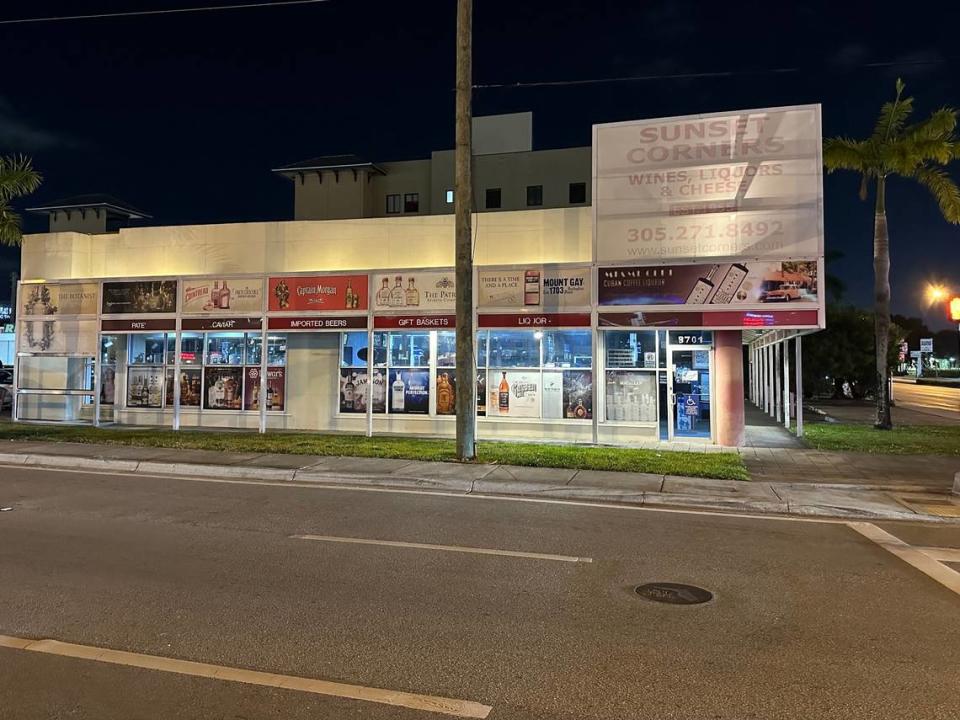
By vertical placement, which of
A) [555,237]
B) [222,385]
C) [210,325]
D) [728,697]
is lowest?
[728,697]

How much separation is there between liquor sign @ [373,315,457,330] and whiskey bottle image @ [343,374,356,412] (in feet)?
7.79

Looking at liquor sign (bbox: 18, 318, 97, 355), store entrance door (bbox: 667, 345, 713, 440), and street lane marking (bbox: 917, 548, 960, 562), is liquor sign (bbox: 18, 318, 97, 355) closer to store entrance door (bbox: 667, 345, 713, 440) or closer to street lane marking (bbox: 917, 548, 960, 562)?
store entrance door (bbox: 667, 345, 713, 440)

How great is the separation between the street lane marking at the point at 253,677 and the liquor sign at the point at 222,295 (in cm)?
1442

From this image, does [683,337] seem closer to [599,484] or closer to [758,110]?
[758,110]

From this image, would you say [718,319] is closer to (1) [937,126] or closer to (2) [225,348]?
(1) [937,126]

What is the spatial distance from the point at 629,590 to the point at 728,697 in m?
1.97

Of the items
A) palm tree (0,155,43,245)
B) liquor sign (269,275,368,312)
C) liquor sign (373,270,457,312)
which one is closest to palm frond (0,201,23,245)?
Result: palm tree (0,155,43,245)

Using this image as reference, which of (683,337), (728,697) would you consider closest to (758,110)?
(683,337)

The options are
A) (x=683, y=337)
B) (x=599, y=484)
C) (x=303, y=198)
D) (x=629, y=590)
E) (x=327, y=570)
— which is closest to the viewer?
(x=629, y=590)

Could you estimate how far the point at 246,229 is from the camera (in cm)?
1936

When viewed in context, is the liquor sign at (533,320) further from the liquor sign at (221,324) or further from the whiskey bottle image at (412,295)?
the liquor sign at (221,324)

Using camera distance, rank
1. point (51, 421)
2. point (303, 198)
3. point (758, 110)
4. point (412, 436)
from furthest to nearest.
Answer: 1. point (303, 198)
2. point (51, 421)
3. point (412, 436)
4. point (758, 110)

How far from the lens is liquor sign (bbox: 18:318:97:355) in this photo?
19.9 m

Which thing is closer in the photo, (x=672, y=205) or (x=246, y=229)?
(x=672, y=205)
